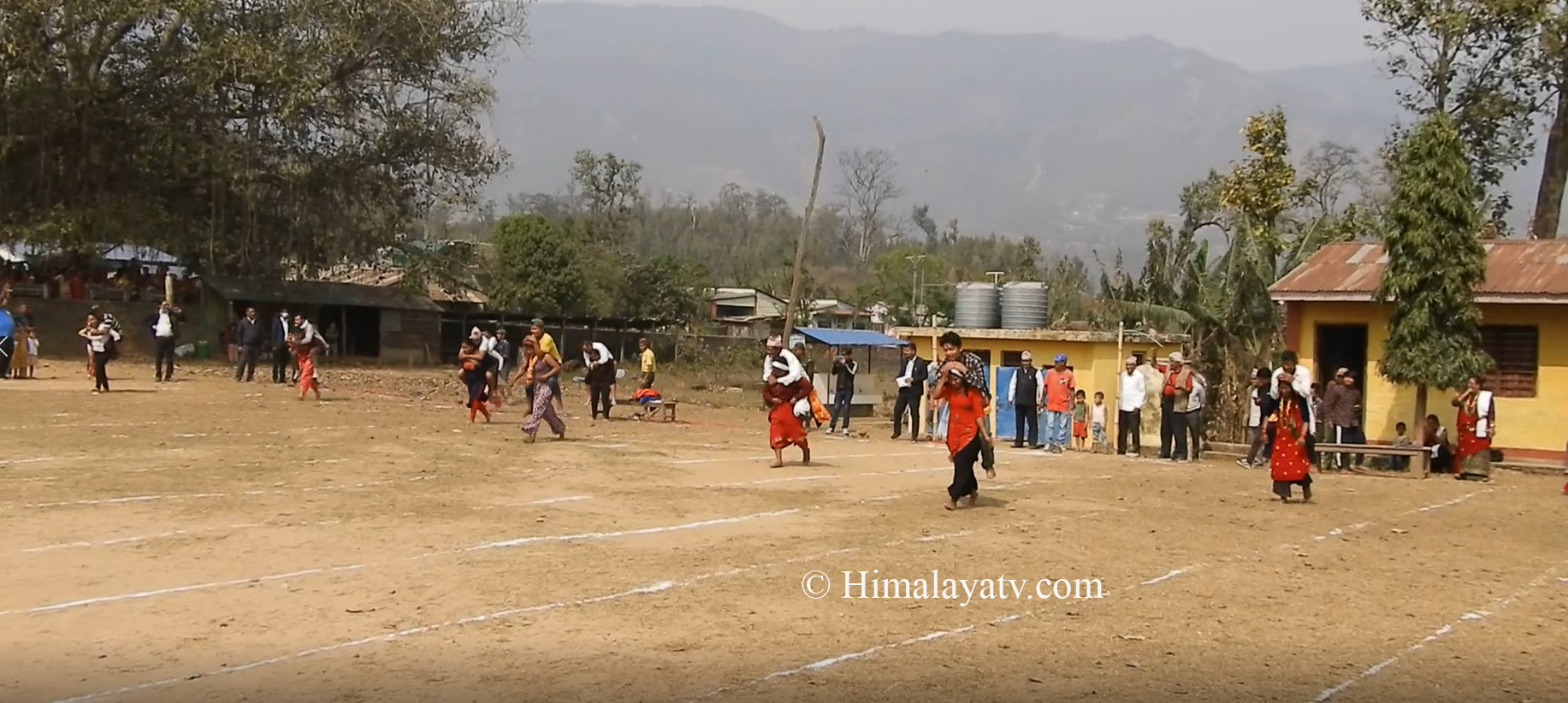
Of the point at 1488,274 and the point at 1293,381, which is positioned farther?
the point at 1488,274

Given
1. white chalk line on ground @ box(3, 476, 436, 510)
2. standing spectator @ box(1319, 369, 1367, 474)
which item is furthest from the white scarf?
white chalk line on ground @ box(3, 476, 436, 510)

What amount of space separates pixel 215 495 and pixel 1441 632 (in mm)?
10123

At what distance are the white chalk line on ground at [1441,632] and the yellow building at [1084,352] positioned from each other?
1580cm

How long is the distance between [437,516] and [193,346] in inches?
1087

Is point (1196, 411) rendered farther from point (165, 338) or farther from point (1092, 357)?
point (165, 338)

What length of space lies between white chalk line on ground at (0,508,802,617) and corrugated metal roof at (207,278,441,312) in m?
29.3

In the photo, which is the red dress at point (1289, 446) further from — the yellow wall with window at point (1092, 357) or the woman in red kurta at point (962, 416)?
the yellow wall with window at point (1092, 357)

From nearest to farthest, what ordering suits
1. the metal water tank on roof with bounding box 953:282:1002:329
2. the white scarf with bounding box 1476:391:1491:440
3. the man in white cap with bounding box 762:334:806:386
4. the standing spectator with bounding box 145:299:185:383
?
1. the man in white cap with bounding box 762:334:806:386
2. the white scarf with bounding box 1476:391:1491:440
3. the standing spectator with bounding box 145:299:185:383
4. the metal water tank on roof with bounding box 953:282:1002:329

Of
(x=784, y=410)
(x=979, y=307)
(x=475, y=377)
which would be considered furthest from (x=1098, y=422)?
(x=475, y=377)

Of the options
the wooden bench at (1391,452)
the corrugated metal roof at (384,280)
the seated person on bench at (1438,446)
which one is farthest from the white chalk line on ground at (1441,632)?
the corrugated metal roof at (384,280)

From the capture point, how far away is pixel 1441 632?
30.0 feet

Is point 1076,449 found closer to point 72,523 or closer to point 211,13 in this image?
point 72,523

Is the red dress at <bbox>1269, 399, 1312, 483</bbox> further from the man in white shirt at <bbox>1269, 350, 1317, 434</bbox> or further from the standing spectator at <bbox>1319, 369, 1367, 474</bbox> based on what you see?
the standing spectator at <bbox>1319, 369, 1367, 474</bbox>

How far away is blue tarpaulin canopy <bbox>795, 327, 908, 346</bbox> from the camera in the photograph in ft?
119
